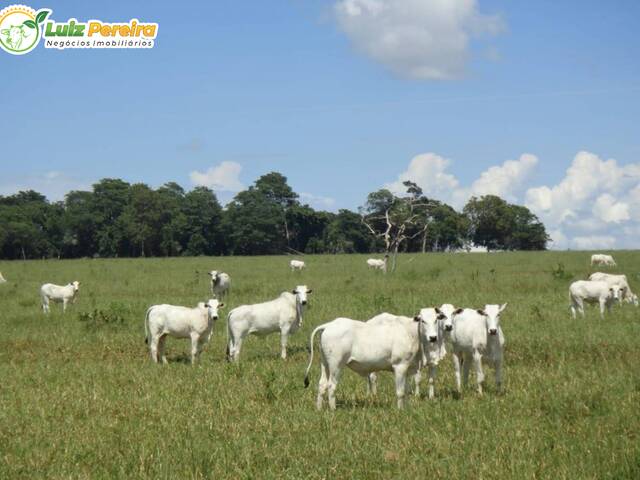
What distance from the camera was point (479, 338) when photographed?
44.5 ft

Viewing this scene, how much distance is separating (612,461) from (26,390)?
9796 millimetres

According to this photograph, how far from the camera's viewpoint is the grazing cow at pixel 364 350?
39.2 feet

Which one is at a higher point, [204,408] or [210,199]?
[210,199]

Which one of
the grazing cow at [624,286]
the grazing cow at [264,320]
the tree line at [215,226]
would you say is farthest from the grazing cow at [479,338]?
the tree line at [215,226]

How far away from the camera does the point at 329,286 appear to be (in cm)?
3566

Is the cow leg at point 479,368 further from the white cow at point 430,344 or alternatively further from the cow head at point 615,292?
the cow head at point 615,292

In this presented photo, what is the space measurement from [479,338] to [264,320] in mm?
6448

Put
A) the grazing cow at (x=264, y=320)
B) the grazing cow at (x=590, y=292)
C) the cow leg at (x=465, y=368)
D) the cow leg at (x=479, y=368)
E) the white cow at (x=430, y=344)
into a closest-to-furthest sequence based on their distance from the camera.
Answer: the white cow at (x=430, y=344) < the cow leg at (x=479, y=368) < the cow leg at (x=465, y=368) < the grazing cow at (x=264, y=320) < the grazing cow at (x=590, y=292)

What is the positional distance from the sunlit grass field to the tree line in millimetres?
72211

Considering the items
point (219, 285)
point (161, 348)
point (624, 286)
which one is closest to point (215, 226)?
point (219, 285)

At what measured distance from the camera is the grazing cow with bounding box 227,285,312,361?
18156 mm

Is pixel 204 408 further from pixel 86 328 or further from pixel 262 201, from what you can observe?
pixel 262 201

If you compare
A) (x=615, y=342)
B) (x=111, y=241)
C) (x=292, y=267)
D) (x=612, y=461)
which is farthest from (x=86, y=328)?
(x=111, y=241)

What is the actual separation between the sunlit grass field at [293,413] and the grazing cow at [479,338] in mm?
461
